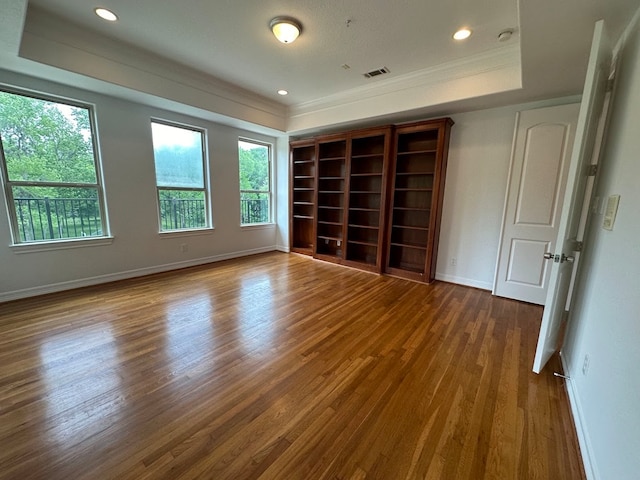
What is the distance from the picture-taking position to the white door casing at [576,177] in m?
1.58

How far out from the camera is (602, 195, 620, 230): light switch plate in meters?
1.44

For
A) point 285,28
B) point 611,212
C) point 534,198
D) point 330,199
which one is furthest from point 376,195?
point 611,212

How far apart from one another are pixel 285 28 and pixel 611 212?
2.88 meters

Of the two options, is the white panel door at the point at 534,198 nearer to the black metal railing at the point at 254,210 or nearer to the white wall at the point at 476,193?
the white wall at the point at 476,193

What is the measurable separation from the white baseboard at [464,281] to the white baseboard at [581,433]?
6.15 ft

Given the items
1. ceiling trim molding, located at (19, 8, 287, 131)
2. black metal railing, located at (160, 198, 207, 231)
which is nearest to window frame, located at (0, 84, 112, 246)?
ceiling trim molding, located at (19, 8, 287, 131)

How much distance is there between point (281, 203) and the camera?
5.80m

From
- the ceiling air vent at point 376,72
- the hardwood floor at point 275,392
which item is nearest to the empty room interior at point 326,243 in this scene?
the hardwood floor at point 275,392

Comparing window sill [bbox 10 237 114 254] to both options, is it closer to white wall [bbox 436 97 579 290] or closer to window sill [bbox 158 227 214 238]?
window sill [bbox 158 227 214 238]

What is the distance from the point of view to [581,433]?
139cm

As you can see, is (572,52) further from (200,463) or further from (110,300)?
(110,300)

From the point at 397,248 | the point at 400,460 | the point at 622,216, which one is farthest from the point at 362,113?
the point at 400,460

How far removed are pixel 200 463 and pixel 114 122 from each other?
4.10 metres

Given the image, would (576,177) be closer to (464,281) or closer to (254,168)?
(464,281)
